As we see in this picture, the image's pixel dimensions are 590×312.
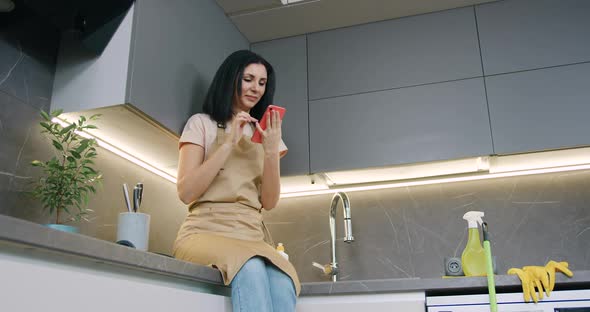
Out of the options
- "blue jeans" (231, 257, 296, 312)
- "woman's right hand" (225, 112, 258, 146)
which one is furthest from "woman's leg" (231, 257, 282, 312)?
"woman's right hand" (225, 112, 258, 146)

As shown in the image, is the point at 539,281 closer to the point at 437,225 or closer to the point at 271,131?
Answer: the point at 437,225

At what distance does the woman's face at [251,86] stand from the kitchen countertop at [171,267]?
71 cm

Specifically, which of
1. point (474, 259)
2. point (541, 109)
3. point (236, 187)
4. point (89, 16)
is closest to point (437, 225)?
point (474, 259)

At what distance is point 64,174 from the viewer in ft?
5.27

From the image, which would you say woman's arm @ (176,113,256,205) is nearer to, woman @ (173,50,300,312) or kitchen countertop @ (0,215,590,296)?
woman @ (173,50,300,312)

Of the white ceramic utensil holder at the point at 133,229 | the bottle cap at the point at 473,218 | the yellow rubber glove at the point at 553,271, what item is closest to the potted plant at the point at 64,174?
the white ceramic utensil holder at the point at 133,229

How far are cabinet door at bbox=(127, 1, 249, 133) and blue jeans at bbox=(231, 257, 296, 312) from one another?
Result: 0.61 metres

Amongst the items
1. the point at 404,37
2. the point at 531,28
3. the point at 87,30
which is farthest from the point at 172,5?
the point at 531,28

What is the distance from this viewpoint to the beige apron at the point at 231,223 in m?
1.57

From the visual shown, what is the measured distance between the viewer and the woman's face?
2074 millimetres

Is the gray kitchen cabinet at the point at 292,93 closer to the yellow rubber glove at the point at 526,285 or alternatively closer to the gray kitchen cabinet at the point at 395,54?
the gray kitchen cabinet at the point at 395,54

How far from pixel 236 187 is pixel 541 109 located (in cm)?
122

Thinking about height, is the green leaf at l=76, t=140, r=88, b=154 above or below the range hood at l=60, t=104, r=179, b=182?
below

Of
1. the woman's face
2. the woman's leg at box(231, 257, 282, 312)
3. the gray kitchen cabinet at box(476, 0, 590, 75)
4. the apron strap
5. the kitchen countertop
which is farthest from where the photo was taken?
the gray kitchen cabinet at box(476, 0, 590, 75)
